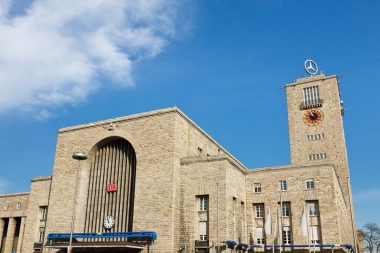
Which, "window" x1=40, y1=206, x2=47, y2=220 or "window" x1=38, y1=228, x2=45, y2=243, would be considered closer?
"window" x1=38, y1=228, x2=45, y2=243

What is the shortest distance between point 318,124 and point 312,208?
23.0 meters

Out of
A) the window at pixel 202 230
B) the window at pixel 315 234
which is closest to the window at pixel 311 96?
the window at pixel 315 234

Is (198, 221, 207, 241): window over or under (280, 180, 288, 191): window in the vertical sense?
under

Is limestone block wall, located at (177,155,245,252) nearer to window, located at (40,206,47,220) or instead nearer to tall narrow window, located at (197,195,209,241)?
tall narrow window, located at (197,195,209,241)

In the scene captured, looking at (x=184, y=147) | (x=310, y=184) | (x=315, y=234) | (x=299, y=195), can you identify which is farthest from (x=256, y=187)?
(x=184, y=147)

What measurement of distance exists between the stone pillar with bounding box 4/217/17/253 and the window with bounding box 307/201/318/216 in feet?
120

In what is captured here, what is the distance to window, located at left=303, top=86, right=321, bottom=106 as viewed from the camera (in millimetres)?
60781

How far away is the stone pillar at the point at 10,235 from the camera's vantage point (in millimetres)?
49906

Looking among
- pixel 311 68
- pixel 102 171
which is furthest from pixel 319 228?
pixel 311 68

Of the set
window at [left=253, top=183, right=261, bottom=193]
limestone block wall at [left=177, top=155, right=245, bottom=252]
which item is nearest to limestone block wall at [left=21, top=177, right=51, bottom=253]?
limestone block wall at [left=177, top=155, right=245, bottom=252]

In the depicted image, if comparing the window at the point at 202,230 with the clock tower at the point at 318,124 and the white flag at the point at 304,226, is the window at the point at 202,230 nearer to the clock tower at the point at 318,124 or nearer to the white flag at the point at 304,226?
the white flag at the point at 304,226

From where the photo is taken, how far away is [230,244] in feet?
110

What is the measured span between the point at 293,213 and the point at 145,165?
15588 mm

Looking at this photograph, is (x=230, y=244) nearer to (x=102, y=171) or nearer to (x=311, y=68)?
(x=102, y=171)
